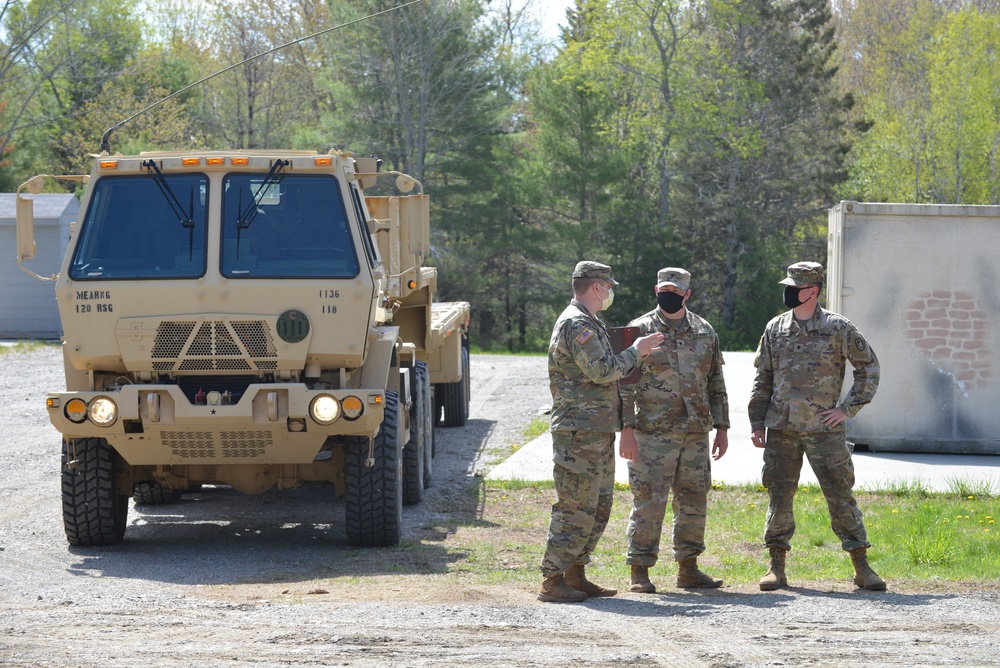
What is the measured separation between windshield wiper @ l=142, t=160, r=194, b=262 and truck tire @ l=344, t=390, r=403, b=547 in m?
1.77

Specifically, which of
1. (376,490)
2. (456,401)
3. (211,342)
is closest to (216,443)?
(211,342)

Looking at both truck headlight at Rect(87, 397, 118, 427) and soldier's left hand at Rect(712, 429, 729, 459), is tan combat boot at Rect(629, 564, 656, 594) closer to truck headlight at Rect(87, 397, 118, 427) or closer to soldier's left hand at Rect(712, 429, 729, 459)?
soldier's left hand at Rect(712, 429, 729, 459)

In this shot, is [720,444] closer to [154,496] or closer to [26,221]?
[26,221]

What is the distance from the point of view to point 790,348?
6926 millimetres

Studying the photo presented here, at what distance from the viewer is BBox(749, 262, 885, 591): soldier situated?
6.82 meters


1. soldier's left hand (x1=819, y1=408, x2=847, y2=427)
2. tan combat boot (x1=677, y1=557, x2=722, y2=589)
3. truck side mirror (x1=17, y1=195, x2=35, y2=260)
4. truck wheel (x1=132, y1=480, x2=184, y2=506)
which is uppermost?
truck side mirror (x1=17, y1=195, x2=35, y2=260)

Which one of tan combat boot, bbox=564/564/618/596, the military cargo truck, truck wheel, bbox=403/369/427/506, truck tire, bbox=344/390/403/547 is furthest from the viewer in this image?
truck wheel, bbox=403/369/427/506

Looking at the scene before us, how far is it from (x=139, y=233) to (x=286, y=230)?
97 centimetres

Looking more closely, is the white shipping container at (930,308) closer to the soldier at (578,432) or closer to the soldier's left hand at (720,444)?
the soldier's left hand at (720,444)

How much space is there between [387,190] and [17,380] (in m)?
16.9

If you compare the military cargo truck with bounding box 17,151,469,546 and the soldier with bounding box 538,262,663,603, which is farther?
the military cargo truck with bounding box 17,151,469,546

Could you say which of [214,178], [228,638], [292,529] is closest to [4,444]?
[292,529]

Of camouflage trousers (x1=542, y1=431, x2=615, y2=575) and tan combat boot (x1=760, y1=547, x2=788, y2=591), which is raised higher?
camouflage trousers (x1=542, y1=431, x2=615, y2=575)

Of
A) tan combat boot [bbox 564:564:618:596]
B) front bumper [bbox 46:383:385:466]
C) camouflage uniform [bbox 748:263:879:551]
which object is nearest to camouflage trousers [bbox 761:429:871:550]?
camouflage uniform [bbox 748:263:879:551]
